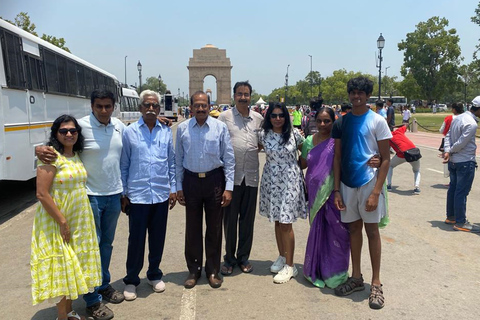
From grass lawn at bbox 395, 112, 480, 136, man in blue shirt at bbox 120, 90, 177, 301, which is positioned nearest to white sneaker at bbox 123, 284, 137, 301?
man in blue shirt at bbox 120, 90, 177, 301

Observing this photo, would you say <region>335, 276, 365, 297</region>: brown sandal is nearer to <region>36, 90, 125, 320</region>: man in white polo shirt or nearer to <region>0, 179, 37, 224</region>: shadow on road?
<region>36, 90, 125, 320</region>: man in white polo shirt

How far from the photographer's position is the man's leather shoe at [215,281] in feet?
12.9

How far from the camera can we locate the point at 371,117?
140 inches

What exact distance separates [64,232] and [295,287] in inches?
87.4

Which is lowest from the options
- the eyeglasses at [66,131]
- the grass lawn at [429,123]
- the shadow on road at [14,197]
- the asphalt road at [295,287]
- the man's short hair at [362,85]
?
the grass lawn at [429,123]

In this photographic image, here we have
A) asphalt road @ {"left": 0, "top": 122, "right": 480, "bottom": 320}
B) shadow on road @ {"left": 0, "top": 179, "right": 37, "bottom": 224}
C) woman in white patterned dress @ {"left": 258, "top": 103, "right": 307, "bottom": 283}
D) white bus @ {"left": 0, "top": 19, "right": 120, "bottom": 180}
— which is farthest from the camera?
shadow on road @ {"left": 0, "top": 179, "right": 37, "bottom": 224}

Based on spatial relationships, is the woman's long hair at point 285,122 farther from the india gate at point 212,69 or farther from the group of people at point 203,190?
the india gate at point 212,69

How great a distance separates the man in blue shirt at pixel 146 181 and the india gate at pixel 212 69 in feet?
299

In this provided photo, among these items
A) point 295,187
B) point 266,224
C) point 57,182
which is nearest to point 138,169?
point 57,182

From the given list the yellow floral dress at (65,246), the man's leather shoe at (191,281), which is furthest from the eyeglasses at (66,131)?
the man's leather shoe at (191,281)

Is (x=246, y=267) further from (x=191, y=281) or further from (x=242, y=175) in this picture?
(x=242, y=175)

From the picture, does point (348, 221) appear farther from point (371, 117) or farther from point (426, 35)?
point (426, 35)

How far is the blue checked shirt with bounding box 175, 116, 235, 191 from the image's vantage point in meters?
3.83

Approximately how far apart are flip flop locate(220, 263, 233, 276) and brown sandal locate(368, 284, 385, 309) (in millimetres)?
1456
